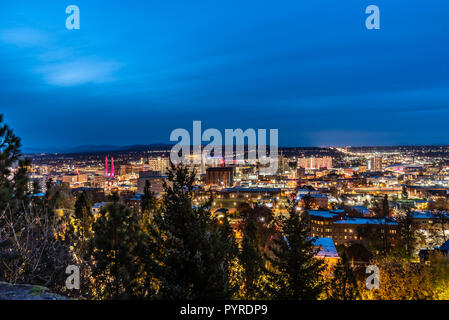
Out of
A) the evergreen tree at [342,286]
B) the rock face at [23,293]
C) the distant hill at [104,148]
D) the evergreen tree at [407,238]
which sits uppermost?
the distant hill at [104,148]

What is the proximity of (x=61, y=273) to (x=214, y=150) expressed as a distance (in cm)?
14098

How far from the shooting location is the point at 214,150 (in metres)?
149

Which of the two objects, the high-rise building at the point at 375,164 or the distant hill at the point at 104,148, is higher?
the distant hill at the point at 104,148

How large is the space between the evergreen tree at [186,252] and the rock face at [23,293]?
6.30 ft

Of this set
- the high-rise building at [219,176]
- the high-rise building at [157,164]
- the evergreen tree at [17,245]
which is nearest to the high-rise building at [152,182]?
the high-rise building at [219,176]

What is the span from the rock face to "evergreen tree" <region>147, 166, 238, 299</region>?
6.30 feet

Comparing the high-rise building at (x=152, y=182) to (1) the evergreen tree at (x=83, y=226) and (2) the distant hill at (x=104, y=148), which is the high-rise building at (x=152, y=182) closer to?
(1) the evergreen tree at (x=83, y=226)

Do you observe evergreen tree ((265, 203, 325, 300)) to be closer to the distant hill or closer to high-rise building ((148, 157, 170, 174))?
high-rise building ((148, 157, 170, 174))

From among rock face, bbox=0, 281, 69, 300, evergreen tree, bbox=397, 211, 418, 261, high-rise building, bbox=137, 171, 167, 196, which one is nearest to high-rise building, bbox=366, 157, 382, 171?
high-rise building, bbox=137, 171, 167, 196

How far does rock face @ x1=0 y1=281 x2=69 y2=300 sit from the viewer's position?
200 inches

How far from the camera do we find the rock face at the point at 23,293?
5070 millimetres

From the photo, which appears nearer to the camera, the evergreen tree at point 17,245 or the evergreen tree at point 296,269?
the evergreen tree at point 17,245
